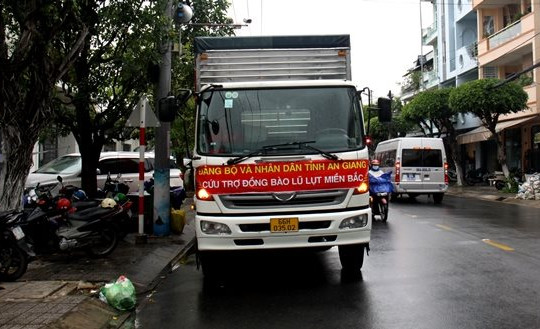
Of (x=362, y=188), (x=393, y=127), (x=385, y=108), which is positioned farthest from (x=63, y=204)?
(x=393, y=127)

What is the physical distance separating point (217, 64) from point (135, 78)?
4614 mm

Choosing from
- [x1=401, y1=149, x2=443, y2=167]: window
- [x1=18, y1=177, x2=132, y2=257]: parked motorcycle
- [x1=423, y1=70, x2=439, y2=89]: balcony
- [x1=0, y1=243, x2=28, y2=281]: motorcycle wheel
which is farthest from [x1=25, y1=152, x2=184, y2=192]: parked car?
[x1=423, y1=70, x2=439, y2=89]: balcony

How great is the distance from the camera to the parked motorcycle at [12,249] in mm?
7023

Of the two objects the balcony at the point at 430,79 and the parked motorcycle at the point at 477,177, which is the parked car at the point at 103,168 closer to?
the parked motorcycle at the point at 477,177

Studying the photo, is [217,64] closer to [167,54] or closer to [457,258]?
[167,54]

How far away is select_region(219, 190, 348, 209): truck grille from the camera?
21.5ft

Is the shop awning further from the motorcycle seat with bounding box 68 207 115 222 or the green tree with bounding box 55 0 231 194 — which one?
the motorcycle seat with bounding box 68 207 115 222

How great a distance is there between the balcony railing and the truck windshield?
23167 millimetres

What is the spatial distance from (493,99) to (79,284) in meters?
21.5

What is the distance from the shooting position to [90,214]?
8.55 metres

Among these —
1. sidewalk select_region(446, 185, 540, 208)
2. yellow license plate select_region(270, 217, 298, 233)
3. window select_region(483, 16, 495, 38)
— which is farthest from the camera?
window select_region(483, 16, 495, 38)

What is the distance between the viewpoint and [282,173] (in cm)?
655

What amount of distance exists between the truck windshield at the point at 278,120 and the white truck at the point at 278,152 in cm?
1

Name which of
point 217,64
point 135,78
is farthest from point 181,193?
point 217,64
